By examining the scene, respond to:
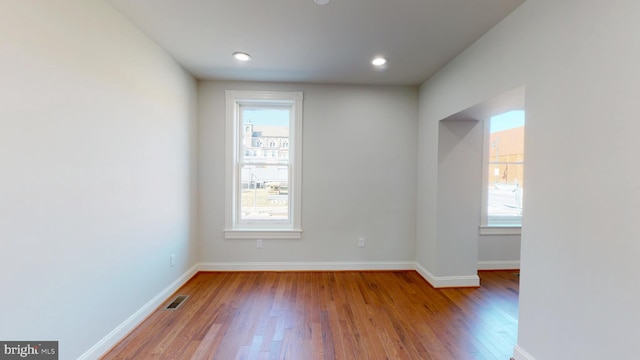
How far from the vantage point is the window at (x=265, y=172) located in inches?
139

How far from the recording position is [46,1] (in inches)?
56.0

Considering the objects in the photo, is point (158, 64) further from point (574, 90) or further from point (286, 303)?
point (574, 90)

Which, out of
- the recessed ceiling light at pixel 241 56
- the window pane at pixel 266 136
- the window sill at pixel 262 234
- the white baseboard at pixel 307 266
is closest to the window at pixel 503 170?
the white baseboard at pixel 307 266

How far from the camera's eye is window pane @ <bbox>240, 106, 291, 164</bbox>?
360 cm

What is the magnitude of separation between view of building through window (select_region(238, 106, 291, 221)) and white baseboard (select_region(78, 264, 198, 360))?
1230 mm

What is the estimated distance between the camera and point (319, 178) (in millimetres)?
3500

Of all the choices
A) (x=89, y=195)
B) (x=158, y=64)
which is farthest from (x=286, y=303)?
(x=158, y=64)

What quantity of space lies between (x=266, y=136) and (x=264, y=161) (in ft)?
1.16

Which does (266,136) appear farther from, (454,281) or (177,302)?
(454,281)

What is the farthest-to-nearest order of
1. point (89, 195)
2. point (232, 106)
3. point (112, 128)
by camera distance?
point (232, 106)
point (112, 128)
point (89, 195)

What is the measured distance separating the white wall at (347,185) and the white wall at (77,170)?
3.21 ft

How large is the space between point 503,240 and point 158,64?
4.83 metres

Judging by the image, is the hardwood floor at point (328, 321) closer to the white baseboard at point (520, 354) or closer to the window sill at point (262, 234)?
the white baseboard at point (520, 354)

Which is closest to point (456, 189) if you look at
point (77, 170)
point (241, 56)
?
point (241, 56)
